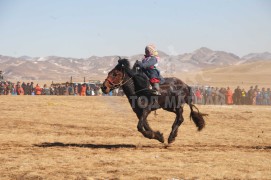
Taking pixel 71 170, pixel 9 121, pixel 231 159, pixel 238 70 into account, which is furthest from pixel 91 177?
pixel 238 70

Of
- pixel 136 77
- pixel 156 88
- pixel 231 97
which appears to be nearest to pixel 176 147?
pixel 156 88

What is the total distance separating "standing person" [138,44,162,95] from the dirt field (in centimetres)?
180

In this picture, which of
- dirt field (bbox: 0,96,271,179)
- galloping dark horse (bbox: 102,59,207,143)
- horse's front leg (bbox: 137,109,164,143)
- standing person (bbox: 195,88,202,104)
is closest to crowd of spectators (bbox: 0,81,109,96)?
standing person (bbox: 195,88,202,104)

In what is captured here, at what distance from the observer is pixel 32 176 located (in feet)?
26.6

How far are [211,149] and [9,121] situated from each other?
10.0 metres

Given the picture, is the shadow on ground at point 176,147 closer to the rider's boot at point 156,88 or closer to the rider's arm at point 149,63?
the rider's boot at point 156,88

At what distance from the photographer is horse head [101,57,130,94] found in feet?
38.8

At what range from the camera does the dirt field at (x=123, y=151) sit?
8.50 metres

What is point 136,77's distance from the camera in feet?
40.4

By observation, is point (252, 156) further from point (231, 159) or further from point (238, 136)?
point (238, 136)

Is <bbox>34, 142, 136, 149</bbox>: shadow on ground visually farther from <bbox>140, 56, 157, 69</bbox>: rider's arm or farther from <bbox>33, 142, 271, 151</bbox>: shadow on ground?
<bbox>140, 56, 157, 69</bbox>: rider's arm

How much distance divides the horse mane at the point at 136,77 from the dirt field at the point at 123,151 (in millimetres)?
1690

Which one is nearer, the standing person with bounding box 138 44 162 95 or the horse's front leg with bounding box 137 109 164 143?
the horse's front leg with bounding box 137 109 164 143

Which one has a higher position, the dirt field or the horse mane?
the horse mane
